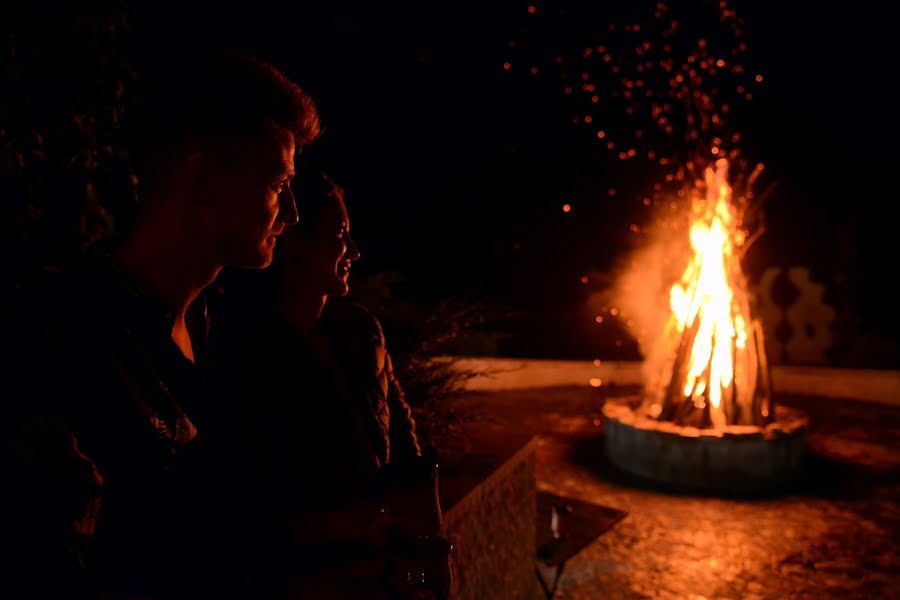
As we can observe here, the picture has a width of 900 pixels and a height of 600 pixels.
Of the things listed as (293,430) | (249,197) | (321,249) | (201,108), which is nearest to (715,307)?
(321,249)

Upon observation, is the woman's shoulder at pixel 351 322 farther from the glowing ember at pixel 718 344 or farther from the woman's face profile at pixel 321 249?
the glowing ember at pixel 718 344

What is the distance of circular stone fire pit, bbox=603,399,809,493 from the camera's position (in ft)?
17.5

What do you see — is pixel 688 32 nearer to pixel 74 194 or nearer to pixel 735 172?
pixel 735 172

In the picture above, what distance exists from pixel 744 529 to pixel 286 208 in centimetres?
417

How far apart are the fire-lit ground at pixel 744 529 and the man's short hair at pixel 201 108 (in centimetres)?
262

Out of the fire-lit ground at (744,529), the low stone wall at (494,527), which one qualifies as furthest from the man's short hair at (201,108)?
the fire-lit ground at (744,529)

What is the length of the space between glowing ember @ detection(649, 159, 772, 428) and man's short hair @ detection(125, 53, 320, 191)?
194 inches

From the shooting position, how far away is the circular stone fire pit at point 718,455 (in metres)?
5.34

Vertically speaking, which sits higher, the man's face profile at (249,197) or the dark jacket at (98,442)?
the man's face profile at (249,197)

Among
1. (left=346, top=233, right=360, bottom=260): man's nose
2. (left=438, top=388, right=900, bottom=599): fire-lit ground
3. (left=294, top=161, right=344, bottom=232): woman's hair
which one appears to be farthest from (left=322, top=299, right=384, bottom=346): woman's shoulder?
(left=438, top=388, right=900, bottom=599): fire-lit ground

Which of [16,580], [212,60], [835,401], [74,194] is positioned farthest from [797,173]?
[16,580]

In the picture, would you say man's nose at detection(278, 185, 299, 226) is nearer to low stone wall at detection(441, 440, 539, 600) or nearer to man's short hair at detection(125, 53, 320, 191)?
man's short hair at detection(125, 53, 320, 191)

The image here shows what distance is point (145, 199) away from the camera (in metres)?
1.48

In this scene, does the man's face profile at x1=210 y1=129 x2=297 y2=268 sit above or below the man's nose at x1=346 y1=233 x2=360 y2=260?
above
